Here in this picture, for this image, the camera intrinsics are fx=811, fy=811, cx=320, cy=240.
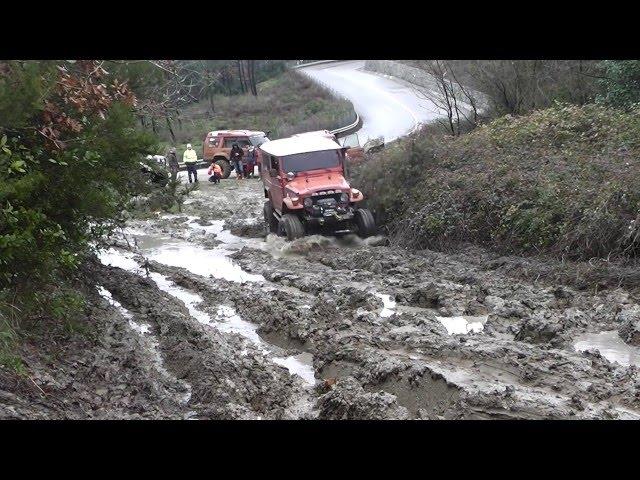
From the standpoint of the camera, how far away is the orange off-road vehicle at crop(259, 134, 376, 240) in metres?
17.4

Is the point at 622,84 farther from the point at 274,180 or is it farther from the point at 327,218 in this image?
the point at 274,180

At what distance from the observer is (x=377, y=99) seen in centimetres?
4475

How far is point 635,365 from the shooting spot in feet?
30.7

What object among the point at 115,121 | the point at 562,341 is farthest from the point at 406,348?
the point at 115,121

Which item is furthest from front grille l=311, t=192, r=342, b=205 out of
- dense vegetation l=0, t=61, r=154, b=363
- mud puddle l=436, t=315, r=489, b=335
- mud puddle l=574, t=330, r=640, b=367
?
mud puddle l=574, t=330, r=640, b=367

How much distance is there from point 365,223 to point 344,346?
7.92m

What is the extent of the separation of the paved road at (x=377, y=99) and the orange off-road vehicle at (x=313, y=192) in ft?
36.6

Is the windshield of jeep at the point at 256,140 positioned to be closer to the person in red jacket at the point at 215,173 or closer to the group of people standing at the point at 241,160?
the group of people standing at the point at 241,160

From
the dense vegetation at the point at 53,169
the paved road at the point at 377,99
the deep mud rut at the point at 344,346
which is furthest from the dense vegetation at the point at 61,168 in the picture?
the paved road at the point at 377,99
